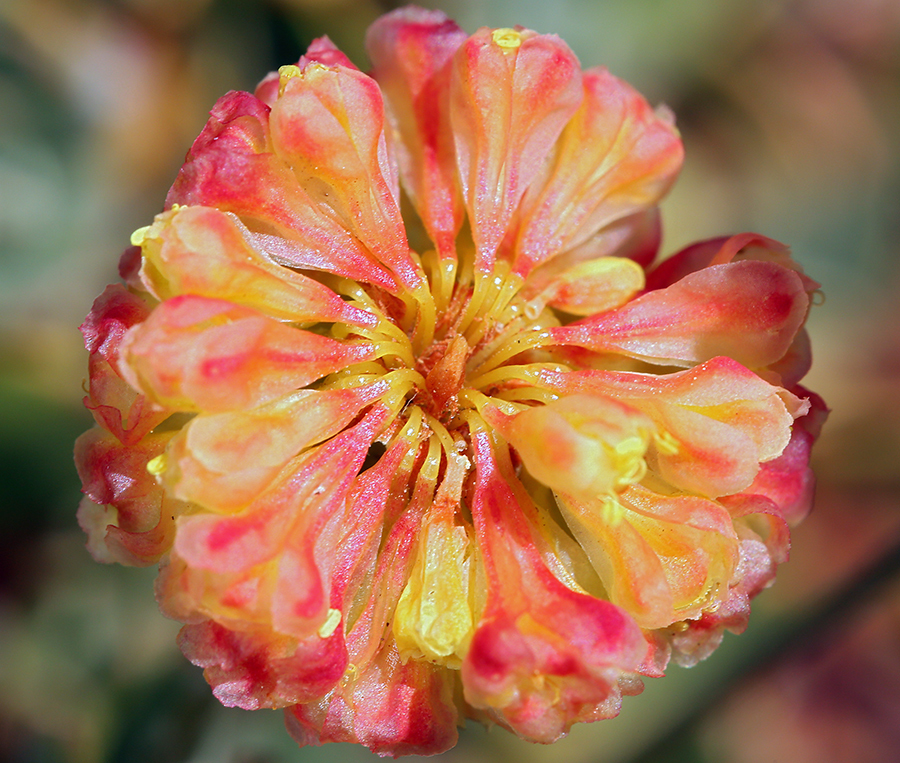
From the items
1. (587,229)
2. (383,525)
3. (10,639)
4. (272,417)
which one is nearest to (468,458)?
(383,525)

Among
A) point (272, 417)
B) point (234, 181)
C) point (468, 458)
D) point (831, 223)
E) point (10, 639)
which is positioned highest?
point (234, 181)

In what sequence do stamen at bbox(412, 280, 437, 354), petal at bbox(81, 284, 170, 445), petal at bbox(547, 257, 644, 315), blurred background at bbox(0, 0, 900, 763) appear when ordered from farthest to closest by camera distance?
blurred background at bbox(0, 0, 900, 763) < petal at bbox(547, 257, 644, 315) < stamen at bbox(412, 280, 437, 354) < petal at bbox(81, 284, 170, 445)

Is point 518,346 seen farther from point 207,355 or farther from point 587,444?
point 207,355

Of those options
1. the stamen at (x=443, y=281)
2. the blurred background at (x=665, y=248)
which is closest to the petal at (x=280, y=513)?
the stamen at (x=443, y=281)

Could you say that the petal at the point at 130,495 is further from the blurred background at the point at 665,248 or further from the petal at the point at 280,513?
the blurred background at the point at 665,248

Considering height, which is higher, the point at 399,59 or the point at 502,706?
the point at 399,59

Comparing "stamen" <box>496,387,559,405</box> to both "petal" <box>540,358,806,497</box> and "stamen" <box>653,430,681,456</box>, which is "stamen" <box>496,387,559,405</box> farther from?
"stamen" <box>653,430,681,456</box>

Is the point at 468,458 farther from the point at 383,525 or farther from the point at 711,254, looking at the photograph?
the point at 711,254

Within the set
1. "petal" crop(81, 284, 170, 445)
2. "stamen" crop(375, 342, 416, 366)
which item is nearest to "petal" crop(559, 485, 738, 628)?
"stamen" crop(375, 342, 416, 366)
